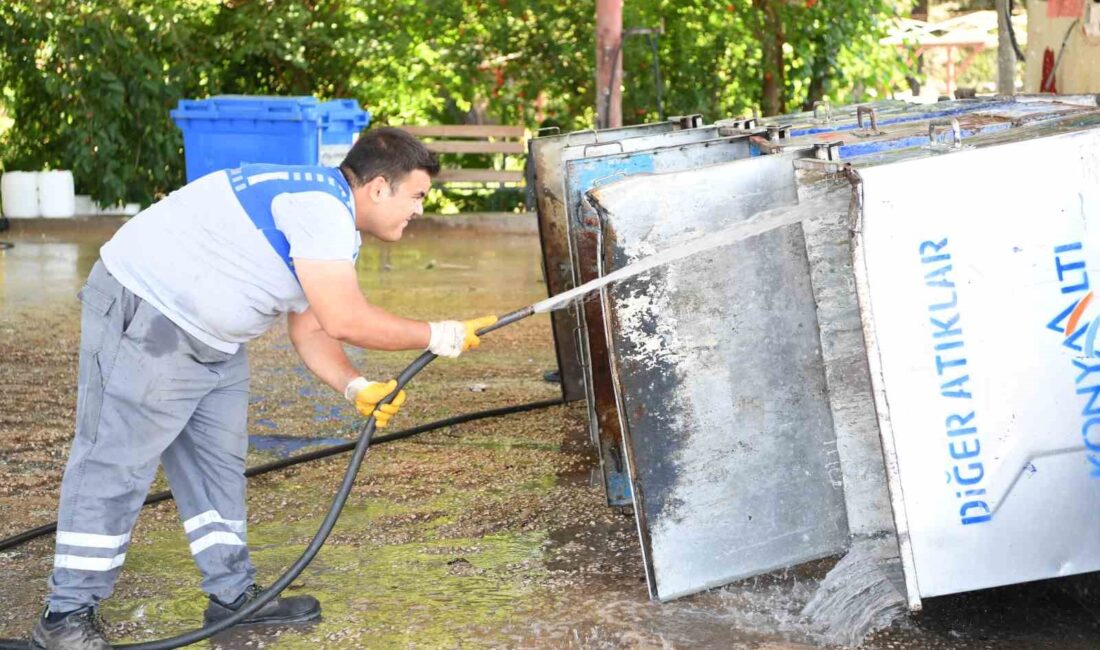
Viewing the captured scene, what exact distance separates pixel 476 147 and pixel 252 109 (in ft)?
10.8

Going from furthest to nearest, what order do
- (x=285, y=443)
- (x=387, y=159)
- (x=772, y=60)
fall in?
1. (x=772, y=60)
2. (x=285, y=443)
3. (x=387, y=159)

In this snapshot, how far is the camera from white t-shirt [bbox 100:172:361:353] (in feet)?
11.2

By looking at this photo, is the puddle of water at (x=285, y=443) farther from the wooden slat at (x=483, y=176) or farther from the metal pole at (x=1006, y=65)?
the wooden slat at (x=483, y=176)

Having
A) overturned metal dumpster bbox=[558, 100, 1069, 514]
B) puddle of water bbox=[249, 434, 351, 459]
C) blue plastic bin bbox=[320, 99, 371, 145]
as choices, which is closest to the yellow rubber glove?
overturned metal dumpster bbox=[558, 100, 1069, 514]

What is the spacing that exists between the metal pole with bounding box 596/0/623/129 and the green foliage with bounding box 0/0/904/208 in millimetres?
1871

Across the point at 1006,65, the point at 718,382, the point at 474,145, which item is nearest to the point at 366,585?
the point at 718,382

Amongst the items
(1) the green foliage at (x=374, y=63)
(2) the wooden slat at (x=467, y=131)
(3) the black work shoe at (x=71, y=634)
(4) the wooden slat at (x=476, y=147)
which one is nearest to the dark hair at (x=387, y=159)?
(3) the black work shoe at (x=71, y=634)

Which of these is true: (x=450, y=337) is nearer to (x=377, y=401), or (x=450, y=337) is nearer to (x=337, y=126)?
(x=377, y=401)

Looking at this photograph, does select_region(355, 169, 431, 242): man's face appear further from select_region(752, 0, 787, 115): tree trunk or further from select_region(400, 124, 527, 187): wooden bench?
select_region(752, 0, 787, 115): tree trunk

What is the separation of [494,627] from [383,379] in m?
3.20

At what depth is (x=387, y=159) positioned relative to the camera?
138 inches

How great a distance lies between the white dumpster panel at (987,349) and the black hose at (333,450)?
2492mm

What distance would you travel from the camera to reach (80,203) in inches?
511

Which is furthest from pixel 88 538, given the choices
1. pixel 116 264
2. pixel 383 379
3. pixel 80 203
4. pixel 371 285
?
pixel 80 203
